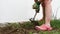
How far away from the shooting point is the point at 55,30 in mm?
1730

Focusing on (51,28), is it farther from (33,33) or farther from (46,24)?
(33,33)

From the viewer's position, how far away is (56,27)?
1.84 metres

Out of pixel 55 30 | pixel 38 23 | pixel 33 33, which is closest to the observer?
pixel 33 33

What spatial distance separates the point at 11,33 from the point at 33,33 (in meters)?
0.16

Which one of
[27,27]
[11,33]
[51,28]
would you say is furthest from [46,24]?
[11,33]

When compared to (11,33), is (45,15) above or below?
above

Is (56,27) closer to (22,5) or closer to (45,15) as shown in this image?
(45,15)

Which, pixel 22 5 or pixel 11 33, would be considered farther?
pixel 22 5

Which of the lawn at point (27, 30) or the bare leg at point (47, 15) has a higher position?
the bare leg at point (47, 15)

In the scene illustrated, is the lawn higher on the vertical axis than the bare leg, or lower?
lower

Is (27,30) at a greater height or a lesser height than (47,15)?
lesser

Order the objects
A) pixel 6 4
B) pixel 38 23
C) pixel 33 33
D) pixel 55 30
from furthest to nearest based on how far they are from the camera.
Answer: pixel 6 4, pixel 38 23, pixel 55 30, pixel 33 33

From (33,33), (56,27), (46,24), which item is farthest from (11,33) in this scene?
(56,27)

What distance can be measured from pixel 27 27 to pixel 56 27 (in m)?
0.24
